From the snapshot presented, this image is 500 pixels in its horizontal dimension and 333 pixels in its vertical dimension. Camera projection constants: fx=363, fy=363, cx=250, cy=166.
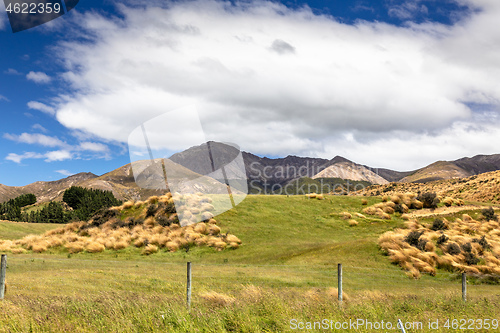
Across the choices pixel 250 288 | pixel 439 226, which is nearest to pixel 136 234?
pixel 250 288

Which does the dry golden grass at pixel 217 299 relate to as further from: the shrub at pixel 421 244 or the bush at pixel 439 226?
the bush at pixel 439 226

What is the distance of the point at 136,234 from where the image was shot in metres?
29.6

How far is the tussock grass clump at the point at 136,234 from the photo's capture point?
89.5 ft

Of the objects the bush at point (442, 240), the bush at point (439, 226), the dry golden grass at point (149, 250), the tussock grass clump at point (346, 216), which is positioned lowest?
the dry golden grass at point (149, 250)

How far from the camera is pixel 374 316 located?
8734 millimetres

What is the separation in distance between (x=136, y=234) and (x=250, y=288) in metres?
20.8

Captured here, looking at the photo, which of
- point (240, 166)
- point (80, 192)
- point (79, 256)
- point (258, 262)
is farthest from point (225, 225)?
point (80, 192)

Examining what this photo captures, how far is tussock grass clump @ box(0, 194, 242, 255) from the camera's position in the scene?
27266 mm

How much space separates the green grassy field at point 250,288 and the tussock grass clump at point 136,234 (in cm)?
101

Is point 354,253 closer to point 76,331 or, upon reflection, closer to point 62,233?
point 76,331

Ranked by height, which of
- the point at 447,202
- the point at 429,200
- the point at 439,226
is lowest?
the point at 439,226

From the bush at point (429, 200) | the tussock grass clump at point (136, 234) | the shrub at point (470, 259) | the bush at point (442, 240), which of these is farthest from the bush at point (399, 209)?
the tussock grass clump at point (136, 234)

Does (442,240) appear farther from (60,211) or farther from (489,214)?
(60,211)

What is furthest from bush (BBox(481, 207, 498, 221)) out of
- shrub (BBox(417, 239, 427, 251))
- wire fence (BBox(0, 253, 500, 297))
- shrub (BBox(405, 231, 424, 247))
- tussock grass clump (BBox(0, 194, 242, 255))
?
tussock grass clump (BBox(0, 194, 242, 255))
